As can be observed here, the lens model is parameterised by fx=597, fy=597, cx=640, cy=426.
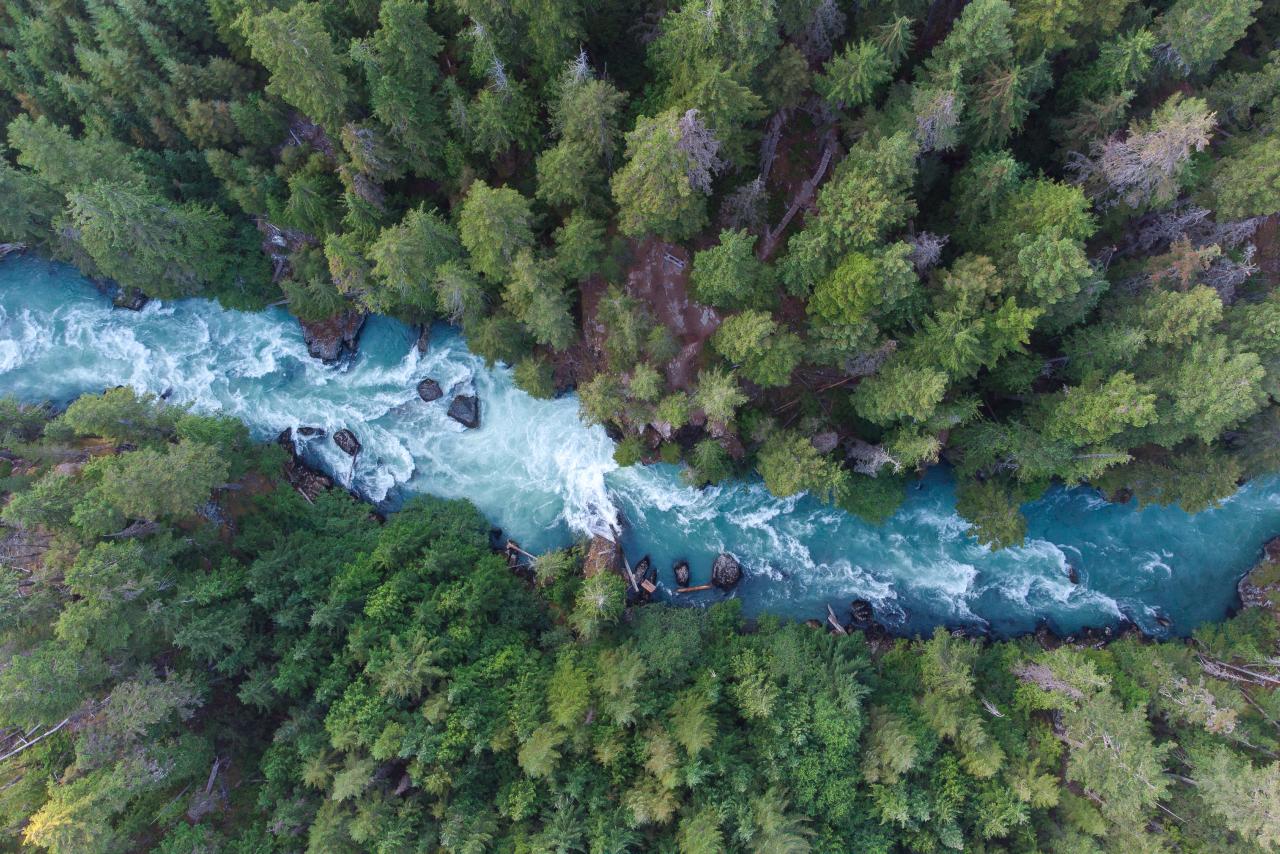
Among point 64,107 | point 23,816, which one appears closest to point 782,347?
point 23,816

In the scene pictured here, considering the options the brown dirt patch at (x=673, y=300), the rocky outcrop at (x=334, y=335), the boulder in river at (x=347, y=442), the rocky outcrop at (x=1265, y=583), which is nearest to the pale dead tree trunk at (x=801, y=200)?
the brown dirt patch at (x=673, y=300)

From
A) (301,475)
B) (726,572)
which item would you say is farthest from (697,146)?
(301,475)

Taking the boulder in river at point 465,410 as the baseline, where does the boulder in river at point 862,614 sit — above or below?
above

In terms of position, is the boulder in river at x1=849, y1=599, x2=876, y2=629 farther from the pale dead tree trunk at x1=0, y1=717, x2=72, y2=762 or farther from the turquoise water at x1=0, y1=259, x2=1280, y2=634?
the pale dead tree trunk at x1=0, y1=717, x2=72, y2=762

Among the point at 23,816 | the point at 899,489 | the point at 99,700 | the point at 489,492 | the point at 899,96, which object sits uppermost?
the point at 899,96

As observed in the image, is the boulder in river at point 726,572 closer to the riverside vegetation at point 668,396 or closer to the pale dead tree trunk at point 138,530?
the riverside vegetation at point 668,396

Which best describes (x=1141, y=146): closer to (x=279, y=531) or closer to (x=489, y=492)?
(x=489, y=492)
